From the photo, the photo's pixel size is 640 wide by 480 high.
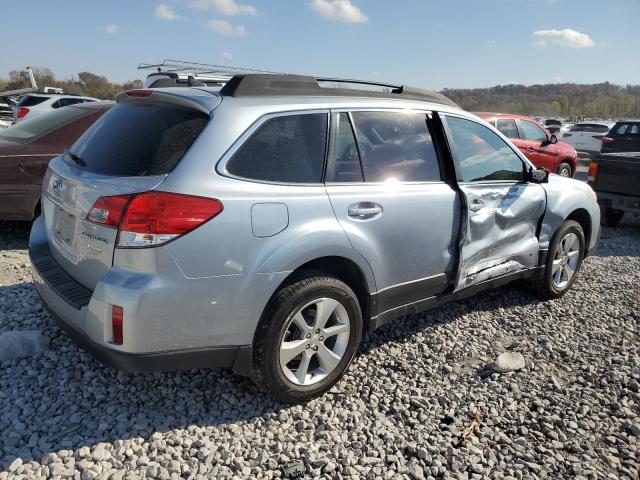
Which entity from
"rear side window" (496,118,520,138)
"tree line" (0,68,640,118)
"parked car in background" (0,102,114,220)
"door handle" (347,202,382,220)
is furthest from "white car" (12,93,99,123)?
"tree line" (0,68,640,118)

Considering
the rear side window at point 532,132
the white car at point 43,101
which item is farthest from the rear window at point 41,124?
the rear side window at point 532,132

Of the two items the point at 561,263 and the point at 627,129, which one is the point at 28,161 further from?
the point at 627,129

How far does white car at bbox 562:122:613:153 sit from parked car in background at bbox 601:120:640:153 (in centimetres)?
649

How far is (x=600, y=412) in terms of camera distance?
121 inches

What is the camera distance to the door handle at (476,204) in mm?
3688

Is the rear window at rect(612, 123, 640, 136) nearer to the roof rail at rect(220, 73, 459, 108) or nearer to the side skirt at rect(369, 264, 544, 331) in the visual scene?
the side skirt at rect(369, 264, 544, 331)

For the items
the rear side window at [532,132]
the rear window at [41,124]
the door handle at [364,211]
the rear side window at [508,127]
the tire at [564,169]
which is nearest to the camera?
the door handle at [364,211]

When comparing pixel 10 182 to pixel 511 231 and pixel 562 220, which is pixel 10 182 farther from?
pixel 562 220

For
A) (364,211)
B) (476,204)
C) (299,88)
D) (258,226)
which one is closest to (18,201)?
(299,88)

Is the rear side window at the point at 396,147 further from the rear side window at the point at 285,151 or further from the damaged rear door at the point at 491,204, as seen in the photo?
the rear side window at the point at 285,151

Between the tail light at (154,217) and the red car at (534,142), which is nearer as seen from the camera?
the tail light at (154,217)

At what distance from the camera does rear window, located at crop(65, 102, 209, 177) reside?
2531mm

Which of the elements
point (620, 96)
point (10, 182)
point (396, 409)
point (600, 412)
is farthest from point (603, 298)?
point (620, 96)

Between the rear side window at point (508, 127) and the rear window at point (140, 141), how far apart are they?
956 cm
